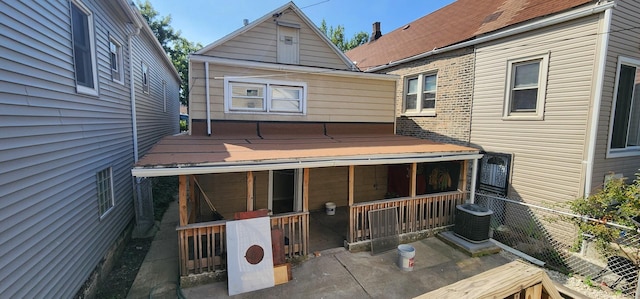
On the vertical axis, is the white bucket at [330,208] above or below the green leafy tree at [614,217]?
below

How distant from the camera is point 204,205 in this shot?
Result: 7.64 meters

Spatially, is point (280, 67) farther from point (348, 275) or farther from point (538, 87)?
point (538, 87)

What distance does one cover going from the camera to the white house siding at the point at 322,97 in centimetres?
696

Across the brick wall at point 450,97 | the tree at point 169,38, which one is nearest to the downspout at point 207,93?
the brick wall at point 450,97

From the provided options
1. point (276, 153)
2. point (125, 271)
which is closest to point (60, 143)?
point (125, 271)

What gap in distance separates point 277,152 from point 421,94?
7.00m

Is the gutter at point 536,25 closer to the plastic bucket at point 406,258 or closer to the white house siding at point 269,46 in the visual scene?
the white house siding at point 269,46

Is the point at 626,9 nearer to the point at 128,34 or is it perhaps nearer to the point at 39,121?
the point at 39,121

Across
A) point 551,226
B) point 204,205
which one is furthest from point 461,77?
point 204,205

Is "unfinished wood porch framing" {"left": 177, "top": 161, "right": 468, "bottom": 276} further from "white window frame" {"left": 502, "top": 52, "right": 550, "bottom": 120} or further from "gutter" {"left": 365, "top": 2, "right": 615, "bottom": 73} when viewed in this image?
"gutter" {"left": 365, "top": 2, "right": 615, "bottom": 73}

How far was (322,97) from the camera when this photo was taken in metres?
8.18

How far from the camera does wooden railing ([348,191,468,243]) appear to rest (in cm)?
624

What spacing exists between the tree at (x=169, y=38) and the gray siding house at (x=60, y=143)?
18.5m

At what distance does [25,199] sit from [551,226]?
9.80 metres
